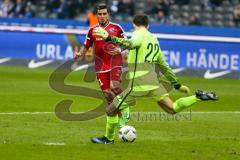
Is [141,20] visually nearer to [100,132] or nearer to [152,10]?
A: [100,132]

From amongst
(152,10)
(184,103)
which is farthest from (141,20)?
(152,10)

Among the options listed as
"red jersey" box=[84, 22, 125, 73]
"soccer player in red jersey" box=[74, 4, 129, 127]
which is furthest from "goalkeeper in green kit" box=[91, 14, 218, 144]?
"red jersey" box=[84, 22, 125, 73]

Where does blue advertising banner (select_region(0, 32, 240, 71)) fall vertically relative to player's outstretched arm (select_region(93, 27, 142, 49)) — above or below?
below

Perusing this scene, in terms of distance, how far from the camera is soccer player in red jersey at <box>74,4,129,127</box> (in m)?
14.6

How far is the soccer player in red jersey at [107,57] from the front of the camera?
14602 millimetres

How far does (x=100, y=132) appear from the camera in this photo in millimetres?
14531

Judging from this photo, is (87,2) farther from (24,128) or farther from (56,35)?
(24,128)

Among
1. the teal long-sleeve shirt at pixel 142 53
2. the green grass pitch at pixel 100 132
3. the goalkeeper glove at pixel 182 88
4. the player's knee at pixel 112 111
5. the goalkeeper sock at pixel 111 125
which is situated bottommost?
the green grass pitch at pixel 100 132

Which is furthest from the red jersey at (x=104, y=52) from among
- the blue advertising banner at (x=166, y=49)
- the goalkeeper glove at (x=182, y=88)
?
the blue advertising banner at (x=166, y=49)

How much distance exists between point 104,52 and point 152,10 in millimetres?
21117

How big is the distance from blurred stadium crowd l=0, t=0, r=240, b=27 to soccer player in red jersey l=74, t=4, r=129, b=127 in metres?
20.4

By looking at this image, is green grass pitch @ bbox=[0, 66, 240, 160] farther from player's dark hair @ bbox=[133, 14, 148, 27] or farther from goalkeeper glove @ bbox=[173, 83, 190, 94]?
player's dark hair @ bbox=[133, 14, 148, 27]

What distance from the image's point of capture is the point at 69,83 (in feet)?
79.2

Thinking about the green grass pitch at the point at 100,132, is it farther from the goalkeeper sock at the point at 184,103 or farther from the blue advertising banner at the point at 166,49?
the blue advertising banner at the point at 166,49
